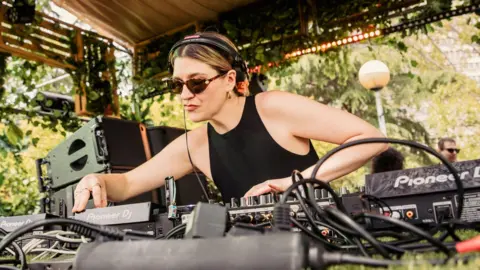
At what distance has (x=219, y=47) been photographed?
149 centimetres

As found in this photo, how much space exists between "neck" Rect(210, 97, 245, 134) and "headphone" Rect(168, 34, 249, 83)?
0.26ft

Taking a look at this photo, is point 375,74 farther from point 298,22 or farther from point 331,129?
point 331,129

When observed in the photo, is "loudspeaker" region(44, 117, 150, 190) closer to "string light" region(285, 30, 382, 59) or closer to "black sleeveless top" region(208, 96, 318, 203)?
"black sleeveless top" region(208, 96, 318, 203)

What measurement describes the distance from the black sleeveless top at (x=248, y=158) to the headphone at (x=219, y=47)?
103 millimetres

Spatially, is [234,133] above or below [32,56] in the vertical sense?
below

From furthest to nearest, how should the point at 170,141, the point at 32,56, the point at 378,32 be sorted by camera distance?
the point at 378,32, the point at 32,56, the point at 170,141

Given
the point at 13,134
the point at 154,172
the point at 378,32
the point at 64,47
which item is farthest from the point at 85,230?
the point at 64,47

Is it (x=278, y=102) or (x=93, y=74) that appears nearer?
(x=278, y=102)

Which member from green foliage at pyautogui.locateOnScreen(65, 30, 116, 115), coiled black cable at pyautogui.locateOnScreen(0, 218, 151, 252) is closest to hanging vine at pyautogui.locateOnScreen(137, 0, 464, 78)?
green foliage at pyautogui.locateOnScreen(65, 30, 116, 115)

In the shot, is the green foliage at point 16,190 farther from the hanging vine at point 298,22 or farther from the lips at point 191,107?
the lips at point 191,107

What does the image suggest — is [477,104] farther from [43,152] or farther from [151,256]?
[151,256]

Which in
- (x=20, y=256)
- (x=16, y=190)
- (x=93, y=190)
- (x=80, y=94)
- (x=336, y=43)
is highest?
(x=336, y=43)

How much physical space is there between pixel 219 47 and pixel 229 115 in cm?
26

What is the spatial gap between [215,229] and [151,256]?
79 mm
